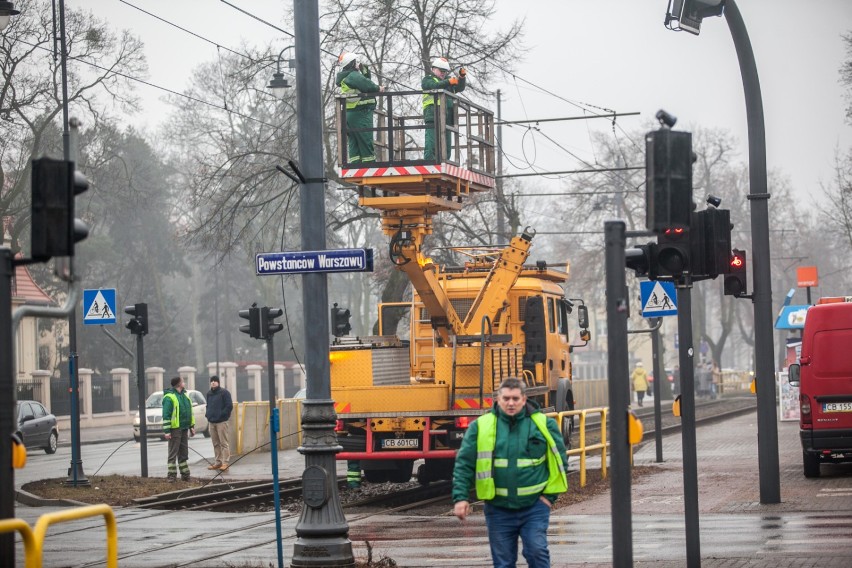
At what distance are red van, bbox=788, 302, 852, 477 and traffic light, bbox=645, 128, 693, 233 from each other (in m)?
10.9

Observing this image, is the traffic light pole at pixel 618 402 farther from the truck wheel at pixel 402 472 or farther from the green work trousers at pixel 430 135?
the truck wheel at pixel 402 472

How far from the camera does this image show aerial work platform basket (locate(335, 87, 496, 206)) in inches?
732

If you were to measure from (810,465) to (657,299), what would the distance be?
330 centimetres

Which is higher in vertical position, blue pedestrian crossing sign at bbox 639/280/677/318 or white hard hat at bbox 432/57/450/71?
white hard hat at bbox 432/57/450/71

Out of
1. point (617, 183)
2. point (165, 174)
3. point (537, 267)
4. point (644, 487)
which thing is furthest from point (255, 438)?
point (165, 174)

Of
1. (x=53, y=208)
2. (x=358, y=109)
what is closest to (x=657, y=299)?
(x=358, y=109)

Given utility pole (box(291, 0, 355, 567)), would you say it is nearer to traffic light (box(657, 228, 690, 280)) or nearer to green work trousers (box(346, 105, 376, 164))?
traffic light (box(657, 228, 690, 280))

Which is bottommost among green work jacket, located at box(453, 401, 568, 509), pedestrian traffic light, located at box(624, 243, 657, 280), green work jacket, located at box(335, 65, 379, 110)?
green work jacket, located at box(453, 401, 568, 509)

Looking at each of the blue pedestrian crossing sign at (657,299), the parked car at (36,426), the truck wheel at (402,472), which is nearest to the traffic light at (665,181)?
the blue pedestrian crossing sign at (657,299)

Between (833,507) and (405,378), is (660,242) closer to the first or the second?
(833,507)

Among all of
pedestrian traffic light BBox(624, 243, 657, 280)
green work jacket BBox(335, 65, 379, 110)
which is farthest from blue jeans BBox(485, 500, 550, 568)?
green work jacket BBox(335, 65, 379, 110)

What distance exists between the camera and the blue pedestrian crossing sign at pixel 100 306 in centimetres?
2298

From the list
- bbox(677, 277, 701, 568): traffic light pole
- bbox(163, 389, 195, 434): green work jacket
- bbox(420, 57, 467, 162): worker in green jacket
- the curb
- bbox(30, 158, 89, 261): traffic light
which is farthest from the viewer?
bbox(163, 389, 195, 434): green work jacket

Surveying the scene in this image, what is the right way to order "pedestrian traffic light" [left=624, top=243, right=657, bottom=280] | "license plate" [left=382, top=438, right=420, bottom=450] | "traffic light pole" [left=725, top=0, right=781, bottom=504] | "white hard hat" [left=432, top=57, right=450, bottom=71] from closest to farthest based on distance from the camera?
"pedestrian traffic light" [left=624, top=243, right=657, bottom=280] < "traffic light pole" [left=725, top=0, right=781, bottom=504] < "white hard hat" [left=432, top=57, right=450, bottom=71] < "license plate" [left=382, top=438, right=420, bottom=450]
